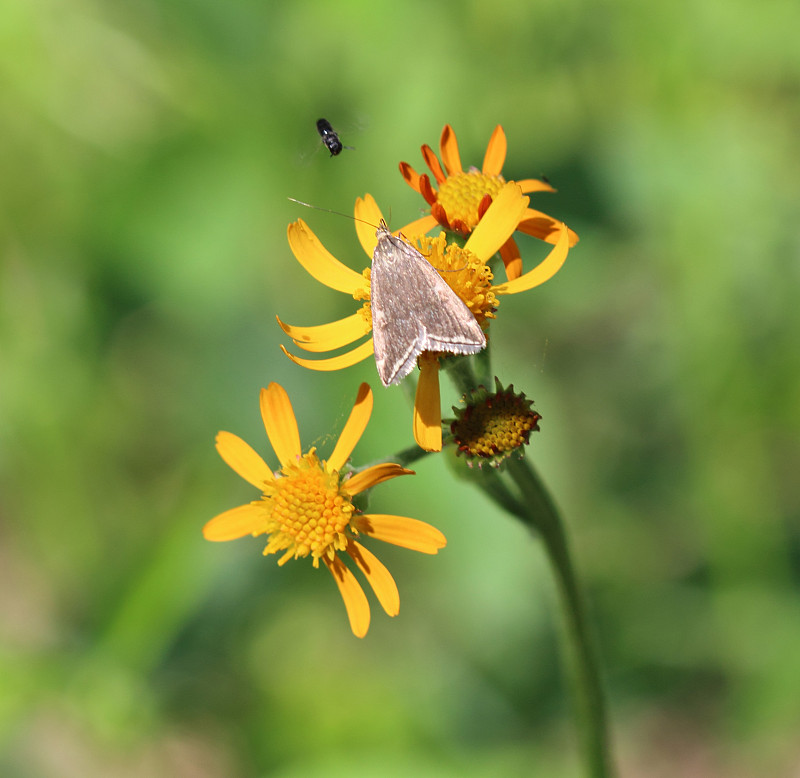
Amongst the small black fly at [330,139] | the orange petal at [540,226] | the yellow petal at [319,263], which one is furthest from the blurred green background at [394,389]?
the orange petal at [540,226]

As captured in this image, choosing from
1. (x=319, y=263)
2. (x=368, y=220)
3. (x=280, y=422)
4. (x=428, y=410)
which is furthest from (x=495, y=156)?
(x=280, y=422)

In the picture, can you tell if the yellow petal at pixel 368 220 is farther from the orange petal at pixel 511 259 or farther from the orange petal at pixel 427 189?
the orange petal at pixel 511 259

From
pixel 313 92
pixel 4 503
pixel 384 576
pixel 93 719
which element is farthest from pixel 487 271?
pixel 4 503

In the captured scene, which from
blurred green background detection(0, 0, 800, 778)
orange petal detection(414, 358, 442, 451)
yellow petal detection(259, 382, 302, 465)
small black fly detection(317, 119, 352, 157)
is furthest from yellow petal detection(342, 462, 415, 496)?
small black fly detection(317, 119, 352, 157)

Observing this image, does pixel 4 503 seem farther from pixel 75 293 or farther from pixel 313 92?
pixel 313 92

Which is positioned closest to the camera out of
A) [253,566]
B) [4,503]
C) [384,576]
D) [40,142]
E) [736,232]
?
[384,576]

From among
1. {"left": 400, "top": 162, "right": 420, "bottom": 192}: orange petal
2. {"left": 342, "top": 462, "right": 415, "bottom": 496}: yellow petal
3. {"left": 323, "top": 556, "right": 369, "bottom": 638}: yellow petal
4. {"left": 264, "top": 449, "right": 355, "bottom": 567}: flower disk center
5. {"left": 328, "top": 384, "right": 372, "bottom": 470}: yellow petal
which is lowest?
{"left": 323, "top": 556, "right": 369, "bottom": 638}: yellow petal

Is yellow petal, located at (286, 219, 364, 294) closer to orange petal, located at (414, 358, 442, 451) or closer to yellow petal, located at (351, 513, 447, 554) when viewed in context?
orange petal, located at (414, 358, 442, 451)
